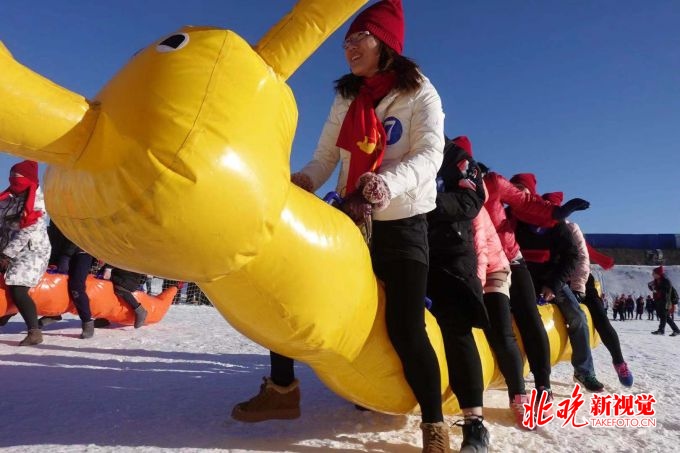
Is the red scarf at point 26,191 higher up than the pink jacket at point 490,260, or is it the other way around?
the red scarf at point 26,191

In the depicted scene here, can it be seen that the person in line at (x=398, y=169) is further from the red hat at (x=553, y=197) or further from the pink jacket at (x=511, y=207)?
the red hat at (x=553, y=197)

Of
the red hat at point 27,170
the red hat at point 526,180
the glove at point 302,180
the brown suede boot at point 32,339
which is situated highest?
the red hat at point 526,180

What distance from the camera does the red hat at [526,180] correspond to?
4062 mm

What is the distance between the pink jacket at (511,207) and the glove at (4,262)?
3926 millimetres

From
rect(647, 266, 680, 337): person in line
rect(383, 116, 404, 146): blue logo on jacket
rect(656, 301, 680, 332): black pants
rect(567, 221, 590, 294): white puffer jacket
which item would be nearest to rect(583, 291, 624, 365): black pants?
rect(567, 221, 590, 294): white puffer jacket

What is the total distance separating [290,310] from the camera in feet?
5.28

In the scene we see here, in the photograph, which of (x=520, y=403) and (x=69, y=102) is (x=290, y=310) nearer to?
(x=69, y=102)

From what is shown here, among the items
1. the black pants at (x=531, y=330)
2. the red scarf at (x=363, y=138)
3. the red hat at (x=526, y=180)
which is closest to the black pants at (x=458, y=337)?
the red scarf at (x=363, y=138)

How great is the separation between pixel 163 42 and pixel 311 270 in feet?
2.60

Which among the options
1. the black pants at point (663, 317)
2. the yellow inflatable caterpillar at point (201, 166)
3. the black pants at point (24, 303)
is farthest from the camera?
the black pants at point (663, 317)

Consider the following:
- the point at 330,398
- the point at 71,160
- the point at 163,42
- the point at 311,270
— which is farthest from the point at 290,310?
the point at 330,398

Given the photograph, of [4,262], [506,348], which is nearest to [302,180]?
[506,348]

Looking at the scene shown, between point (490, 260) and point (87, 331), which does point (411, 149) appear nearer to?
point (490, 260)

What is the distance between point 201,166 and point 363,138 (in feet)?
3.07
